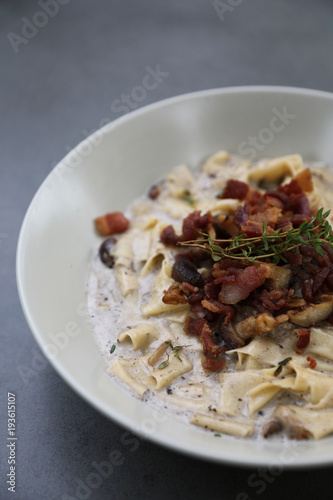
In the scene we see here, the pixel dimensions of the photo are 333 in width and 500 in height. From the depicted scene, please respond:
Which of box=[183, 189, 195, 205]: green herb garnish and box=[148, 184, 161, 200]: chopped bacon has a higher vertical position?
box=[148, 184, 161, 200]: chopped bacon

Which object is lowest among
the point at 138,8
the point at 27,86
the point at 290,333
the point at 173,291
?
the point at 290,333

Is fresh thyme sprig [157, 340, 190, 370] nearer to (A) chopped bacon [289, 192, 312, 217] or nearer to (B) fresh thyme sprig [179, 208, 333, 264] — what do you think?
(B) fresh thyme sprig [179, 208, 333, 264]

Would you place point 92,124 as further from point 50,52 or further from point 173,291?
point 173,291

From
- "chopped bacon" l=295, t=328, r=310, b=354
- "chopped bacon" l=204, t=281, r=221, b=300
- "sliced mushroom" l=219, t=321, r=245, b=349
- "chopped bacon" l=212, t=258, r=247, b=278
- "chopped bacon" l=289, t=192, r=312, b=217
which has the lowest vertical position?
"chopped bacon" l=295, t=328, r=310, b=354

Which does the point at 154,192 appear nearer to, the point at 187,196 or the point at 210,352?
the point at 187,196

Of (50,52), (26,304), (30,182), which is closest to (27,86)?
(50,52)

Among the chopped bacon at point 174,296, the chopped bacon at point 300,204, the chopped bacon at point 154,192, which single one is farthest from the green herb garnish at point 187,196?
the chopped bacon at point 174,296

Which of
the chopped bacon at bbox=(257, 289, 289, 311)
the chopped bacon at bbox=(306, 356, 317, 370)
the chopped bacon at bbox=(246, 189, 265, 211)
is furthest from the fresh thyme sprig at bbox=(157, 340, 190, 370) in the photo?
the chopped bacon at bbox=(246, 189, 265, 211)
